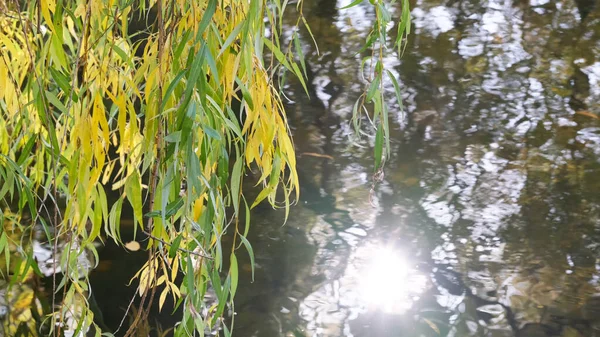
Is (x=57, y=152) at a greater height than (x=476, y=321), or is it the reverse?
(x=57, y=152)

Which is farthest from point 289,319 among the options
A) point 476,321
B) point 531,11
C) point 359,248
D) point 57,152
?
point 531,11

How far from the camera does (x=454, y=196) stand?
2.30m

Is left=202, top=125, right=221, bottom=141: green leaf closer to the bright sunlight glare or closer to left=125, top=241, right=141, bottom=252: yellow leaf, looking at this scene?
the bright sunlight glare

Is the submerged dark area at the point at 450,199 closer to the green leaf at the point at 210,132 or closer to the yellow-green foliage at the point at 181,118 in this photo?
the yellow-green foliage at the point at 181,118

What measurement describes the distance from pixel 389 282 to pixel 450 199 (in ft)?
1.46

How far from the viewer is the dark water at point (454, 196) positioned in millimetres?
1931

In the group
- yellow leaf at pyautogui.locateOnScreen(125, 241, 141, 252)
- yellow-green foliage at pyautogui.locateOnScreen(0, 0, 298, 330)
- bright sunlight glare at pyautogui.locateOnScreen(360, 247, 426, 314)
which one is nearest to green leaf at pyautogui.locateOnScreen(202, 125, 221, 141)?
yellow-green foliage at pyautogui.locateOnScreen(0, 0, 298, 330)

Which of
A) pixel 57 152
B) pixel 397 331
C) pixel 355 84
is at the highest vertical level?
pixel 57 152

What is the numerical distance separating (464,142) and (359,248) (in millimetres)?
680

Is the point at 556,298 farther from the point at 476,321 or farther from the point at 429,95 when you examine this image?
the point at 429,95

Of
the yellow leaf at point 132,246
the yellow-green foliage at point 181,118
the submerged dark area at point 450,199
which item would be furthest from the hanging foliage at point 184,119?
the yellow leaf at point 132,246

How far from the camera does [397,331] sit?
190cm

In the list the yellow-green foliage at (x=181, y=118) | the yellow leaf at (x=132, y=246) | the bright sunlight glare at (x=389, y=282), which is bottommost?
the bright sunlight glare at (x=389, y=282)

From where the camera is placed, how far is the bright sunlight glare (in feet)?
6.49
